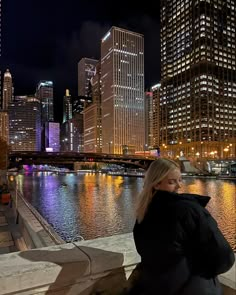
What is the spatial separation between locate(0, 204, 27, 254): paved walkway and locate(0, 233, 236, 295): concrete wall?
39.7 feet

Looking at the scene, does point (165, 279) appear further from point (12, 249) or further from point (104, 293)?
point (12, 249)

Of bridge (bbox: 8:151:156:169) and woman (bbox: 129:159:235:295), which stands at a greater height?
bridge (bbox: 8:151:156:169)

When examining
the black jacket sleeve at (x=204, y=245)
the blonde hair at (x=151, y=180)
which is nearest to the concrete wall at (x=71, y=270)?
the black jacket sleeve at (x=204, y=245)

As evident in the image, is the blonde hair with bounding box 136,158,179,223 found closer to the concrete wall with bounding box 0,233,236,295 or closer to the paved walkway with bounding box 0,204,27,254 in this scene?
the concrete wall with bounding box 0,233,236,295

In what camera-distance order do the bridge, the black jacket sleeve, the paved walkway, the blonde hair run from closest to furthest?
1. the black jacket sleeve
2. the blonde hair
3. the paved walkway
4. the bridge

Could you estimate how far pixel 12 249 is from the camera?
1567cm

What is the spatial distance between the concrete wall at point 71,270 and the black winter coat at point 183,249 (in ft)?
2.19

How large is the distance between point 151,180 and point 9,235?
17.4 metres

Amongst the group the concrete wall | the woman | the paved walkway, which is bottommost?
the paved walkway

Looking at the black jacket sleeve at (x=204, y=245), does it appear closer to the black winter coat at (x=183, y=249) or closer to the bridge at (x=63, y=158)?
the black winter coat at (x=183, y=249)

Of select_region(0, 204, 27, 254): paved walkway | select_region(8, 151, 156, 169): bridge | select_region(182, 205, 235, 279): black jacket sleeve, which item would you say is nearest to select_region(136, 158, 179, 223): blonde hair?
select_region(182, 205, 235, 279): black jacket sleeve

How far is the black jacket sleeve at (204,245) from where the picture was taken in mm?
2648

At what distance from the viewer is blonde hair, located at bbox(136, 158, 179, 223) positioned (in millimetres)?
3121

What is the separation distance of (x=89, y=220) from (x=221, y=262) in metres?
27.3
